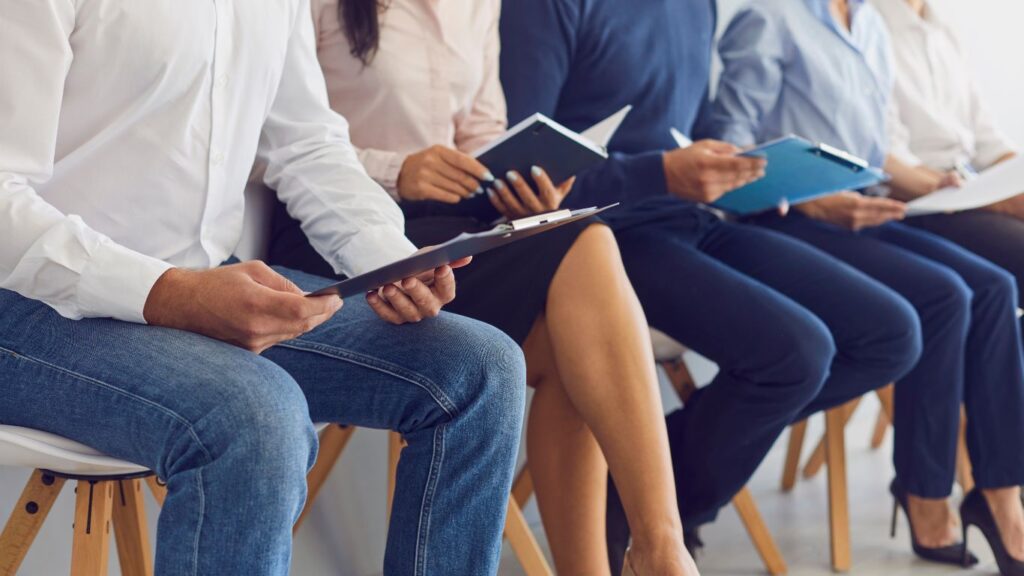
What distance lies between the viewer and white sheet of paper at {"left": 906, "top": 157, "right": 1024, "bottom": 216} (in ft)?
6.57

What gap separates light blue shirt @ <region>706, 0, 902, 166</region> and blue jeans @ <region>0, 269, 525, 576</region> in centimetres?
112

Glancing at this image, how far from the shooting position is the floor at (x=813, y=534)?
1943 mm

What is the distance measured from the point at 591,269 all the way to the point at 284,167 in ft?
1.25

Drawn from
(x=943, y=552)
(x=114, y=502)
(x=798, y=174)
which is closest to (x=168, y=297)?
(x=114, y=502)

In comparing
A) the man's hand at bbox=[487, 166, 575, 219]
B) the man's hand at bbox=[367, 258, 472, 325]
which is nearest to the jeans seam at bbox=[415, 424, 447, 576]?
the man's hand at bbox=[367, 258, 472, 325]

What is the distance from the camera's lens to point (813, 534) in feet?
7.01

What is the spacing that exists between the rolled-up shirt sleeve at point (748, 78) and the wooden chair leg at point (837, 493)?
1.76ft

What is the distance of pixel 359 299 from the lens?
122cm

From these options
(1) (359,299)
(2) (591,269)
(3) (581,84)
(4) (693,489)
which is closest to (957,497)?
(4) (693,489)

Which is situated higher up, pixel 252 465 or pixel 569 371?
pixel 252 465

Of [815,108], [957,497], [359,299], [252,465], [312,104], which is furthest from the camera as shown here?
[957,497]

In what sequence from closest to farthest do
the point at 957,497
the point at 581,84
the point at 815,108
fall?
1. the point at 581,84
2. the point at 815,108
3. the point at 957,497

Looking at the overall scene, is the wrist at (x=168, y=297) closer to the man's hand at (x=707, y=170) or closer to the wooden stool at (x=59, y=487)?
the wooden stool at (x=59, y=487)

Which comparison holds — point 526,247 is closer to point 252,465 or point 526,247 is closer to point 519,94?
point 519,94
